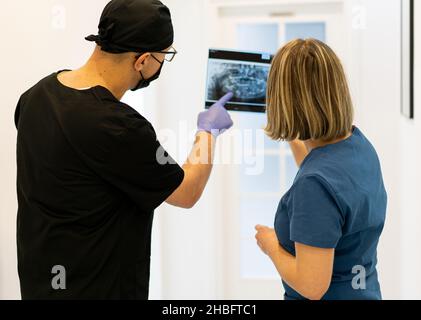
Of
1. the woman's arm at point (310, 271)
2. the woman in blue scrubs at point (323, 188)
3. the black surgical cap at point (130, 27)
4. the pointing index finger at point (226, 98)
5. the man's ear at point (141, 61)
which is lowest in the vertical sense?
the woman's arm at point (310, 271)

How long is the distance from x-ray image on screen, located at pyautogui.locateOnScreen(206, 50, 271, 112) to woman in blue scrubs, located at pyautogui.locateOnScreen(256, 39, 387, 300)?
552mm

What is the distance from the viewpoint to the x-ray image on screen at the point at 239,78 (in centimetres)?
183

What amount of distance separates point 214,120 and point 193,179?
311 mm

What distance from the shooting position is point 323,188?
3.88 feet

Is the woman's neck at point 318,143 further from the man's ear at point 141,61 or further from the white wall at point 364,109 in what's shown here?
the white wall at point 364,109

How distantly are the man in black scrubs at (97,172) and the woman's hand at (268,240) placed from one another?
0.22 m

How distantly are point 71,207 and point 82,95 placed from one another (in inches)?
10.7

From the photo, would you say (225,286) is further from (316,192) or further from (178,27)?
(316,192)

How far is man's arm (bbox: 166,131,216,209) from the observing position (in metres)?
1.44

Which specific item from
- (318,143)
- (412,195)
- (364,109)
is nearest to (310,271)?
(318,143)

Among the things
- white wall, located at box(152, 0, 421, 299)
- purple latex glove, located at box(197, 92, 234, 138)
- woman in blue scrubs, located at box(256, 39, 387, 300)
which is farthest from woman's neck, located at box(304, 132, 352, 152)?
white wall, located at box(152, 0, 421, 299)

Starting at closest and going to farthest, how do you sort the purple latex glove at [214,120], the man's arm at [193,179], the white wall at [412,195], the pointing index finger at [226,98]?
the man's arm at [193,179]
the purple latex glove at [214,120]
the pointing index finger at [226,98]
the white wall at [412,195]

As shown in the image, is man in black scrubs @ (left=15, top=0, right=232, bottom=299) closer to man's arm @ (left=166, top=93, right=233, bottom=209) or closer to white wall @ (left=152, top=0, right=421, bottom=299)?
man's arm @ (left=166, top=93, right=233, bottom=209)

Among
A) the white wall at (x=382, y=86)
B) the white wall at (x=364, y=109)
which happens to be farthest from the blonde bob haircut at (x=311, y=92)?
the white wall at (x=382, y=86)
